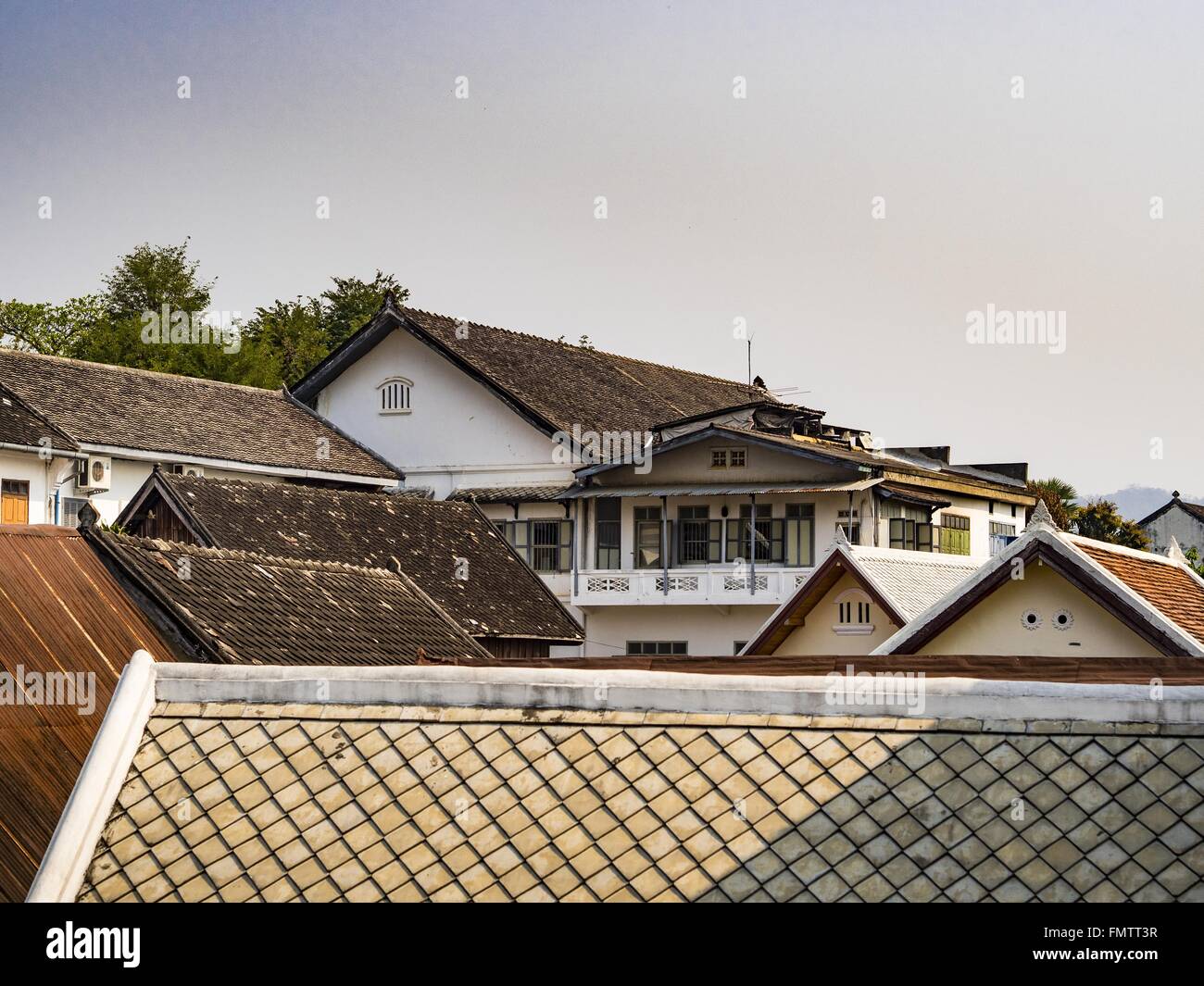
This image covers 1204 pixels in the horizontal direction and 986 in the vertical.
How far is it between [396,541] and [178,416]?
12287mm

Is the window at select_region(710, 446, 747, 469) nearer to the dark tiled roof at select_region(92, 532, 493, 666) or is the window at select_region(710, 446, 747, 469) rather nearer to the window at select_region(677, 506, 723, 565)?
the window at select_region(677, 506, 723, 565)

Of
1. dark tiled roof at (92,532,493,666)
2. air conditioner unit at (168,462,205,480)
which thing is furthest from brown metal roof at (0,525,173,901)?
air conditioner unit at (168,462,205,480)

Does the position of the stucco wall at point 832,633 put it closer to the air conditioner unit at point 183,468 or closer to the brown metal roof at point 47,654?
the brown metal roof at point 47,654

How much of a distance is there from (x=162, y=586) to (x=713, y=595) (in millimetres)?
25122

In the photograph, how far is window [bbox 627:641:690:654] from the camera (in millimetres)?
41125

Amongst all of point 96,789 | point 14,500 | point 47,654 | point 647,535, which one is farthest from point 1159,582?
point 647,535

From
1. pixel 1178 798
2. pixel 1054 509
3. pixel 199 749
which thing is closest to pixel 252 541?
pixel 199 749

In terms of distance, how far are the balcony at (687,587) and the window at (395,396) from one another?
23.6ft

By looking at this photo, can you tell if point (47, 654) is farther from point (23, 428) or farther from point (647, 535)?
point (647, 535)

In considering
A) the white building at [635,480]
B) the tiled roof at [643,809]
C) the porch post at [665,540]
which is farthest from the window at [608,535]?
the tiled roof at [643,809]

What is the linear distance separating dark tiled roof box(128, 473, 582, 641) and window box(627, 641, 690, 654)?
428 inches

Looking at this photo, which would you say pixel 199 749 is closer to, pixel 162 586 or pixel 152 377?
pixel 162 586

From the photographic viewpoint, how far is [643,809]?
614cm
